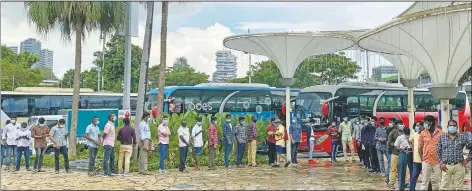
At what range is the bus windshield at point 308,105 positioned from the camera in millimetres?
19375

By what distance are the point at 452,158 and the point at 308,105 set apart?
11325 mm

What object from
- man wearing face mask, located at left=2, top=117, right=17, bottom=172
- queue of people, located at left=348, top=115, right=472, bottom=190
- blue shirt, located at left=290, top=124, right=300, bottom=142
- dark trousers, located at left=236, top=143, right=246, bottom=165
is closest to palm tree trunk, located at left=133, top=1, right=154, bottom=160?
dark trousers, located at left=236, top=143, right=246, bottom=165

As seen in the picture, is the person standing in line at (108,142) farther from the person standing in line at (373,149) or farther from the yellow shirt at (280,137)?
the person standing in line at (373,149)

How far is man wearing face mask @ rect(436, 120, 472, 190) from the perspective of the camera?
8.35m

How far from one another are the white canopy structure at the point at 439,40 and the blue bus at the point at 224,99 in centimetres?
1051

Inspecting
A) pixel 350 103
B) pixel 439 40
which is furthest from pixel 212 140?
pixel 350 103

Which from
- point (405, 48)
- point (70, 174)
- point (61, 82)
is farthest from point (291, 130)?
point (61, 82)

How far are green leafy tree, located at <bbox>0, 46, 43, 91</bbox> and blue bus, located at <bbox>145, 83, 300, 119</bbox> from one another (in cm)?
1751

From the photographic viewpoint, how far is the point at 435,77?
11219 mm

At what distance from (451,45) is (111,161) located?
8.03 meters

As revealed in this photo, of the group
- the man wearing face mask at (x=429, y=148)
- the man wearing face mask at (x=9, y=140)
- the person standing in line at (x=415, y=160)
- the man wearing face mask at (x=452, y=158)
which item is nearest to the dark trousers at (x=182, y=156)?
the man wearing face mask at (x=9, y=140)

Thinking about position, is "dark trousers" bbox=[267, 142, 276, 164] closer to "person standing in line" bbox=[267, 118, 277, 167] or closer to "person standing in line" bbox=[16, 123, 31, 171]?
"person standing in line" bbox=[267, 118, 277, 167]

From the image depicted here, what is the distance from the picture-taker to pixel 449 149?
8.34 m

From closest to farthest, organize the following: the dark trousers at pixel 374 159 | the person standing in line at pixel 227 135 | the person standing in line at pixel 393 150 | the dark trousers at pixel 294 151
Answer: the person standing in line at pixel 393 150 → the dark trousers at pixel 374 159 → the person standing in line at pixel 227 135 → the dark trousers at pixel 294 151
